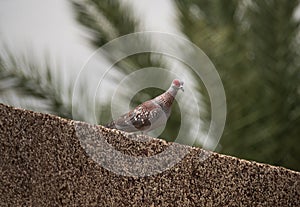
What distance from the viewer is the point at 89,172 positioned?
1112 millimetres

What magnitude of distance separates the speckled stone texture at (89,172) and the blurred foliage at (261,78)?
70cm

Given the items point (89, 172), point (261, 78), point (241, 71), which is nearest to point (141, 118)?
point (89, 172)

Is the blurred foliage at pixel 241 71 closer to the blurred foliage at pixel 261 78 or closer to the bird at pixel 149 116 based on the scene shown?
the blurred foliage at pixel 261 78

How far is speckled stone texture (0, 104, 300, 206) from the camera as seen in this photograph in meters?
1.11

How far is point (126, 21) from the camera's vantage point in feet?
6.50

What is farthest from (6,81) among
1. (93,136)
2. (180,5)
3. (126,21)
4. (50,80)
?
(93,136)

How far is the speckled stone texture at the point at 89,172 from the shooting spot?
1.11 m

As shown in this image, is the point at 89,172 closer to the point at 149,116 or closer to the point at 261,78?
the point at 149,116

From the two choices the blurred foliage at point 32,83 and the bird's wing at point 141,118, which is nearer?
the bird's wing at point 141,118

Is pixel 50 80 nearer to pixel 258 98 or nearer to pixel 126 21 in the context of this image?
pixel 126 21

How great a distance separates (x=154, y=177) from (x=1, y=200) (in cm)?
25

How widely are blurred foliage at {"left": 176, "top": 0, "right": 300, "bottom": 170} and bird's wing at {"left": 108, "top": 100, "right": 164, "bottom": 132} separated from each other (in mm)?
697

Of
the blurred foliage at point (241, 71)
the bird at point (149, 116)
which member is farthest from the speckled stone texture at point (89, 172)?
the blurred foliage at point (241, 71)

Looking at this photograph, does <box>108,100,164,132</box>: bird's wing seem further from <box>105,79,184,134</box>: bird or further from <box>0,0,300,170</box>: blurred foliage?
<box>0,0,300,170</box>: blurred foliage
